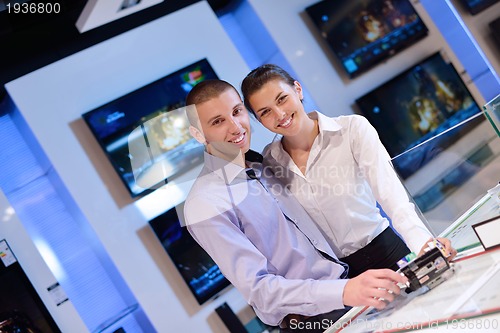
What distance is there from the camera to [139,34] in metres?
4.38

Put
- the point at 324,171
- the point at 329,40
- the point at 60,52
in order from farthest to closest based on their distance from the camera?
the point at 329,40
the point at 60,52
the point at 324,171

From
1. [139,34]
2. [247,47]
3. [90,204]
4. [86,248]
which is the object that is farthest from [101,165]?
[247,47]

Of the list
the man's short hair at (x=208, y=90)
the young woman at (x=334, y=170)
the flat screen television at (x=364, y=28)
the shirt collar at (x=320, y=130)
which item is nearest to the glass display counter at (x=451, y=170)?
the young woman at (x=334, y=170)

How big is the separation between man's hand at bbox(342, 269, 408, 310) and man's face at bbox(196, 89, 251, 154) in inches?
26.8

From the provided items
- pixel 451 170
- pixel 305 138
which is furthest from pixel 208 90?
pixel 451 170

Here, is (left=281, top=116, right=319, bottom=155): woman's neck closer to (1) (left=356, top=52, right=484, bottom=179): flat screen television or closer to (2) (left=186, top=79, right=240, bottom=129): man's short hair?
(2) (left=186, top=79, right=240, bottom=129): man's short hair

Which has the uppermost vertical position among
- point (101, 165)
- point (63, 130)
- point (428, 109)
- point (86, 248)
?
point (63, 130)

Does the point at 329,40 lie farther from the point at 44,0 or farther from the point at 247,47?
the point at 44,0

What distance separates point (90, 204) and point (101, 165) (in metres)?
0.30

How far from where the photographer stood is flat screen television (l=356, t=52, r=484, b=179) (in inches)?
205

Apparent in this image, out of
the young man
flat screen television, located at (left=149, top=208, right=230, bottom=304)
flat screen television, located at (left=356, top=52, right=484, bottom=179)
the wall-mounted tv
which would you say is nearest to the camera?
the young man

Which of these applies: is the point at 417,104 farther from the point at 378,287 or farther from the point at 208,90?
the point at 378,287

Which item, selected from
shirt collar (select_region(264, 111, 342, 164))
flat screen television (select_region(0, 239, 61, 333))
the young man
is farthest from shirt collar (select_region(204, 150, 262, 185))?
flat screen television (select_region(0, 239, 61, 333))

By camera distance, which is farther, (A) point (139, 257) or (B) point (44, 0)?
(A) point (139, 257)
